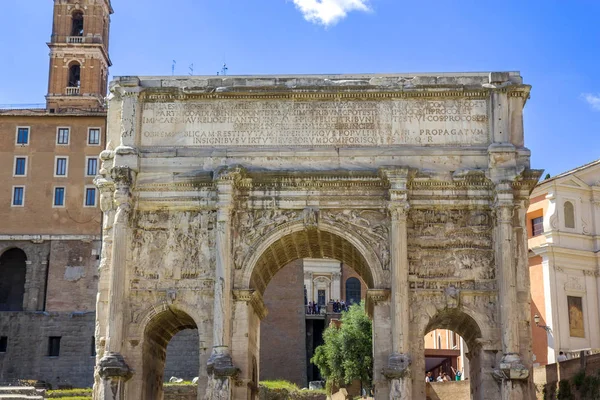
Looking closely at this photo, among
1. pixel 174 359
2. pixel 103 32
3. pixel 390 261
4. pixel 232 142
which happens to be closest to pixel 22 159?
pixel 174 359

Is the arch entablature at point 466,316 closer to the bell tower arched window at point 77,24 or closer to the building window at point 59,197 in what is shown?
the building window at point 59,197

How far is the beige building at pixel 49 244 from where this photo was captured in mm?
50844

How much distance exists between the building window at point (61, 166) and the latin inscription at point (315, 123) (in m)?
29.1

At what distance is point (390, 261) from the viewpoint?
76.2 feet

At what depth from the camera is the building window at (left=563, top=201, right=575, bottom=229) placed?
3603 centimetres

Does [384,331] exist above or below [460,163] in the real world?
below

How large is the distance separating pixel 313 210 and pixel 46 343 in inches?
1239

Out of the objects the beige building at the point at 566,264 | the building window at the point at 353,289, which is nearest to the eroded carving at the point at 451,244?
the beige building at the point at 566,264

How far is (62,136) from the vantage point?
53188mm

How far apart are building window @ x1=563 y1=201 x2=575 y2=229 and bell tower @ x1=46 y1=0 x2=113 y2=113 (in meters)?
39.8

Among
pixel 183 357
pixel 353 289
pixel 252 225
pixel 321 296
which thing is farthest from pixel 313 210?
pixel 353 289

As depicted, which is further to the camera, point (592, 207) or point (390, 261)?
point (592, 207)

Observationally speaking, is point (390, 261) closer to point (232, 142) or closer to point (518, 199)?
point (518, 199)

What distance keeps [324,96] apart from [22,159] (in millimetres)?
32563
